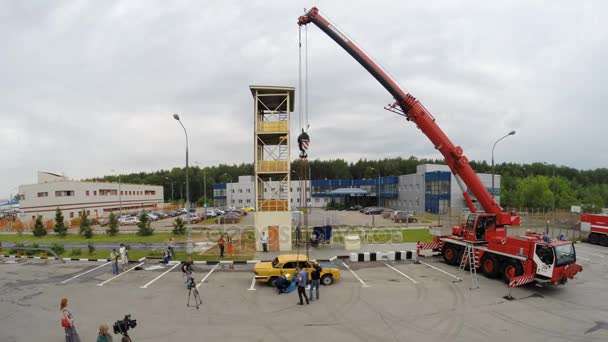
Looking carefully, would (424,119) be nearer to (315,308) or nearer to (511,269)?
(511,269)

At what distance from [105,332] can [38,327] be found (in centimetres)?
541

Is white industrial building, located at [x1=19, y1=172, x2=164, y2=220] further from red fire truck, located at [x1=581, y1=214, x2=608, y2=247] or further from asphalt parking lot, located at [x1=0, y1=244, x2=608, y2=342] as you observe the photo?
red fire truck, located at [x1=581, y1=214, x2=608, y2=247]

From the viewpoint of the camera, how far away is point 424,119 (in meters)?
17.0

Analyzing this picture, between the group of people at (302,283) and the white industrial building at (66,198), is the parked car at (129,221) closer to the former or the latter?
the white industrial building at (66,198)

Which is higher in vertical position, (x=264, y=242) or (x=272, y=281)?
(x=264, y=242)

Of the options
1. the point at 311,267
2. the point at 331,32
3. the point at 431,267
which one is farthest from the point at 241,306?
the point at 331,32

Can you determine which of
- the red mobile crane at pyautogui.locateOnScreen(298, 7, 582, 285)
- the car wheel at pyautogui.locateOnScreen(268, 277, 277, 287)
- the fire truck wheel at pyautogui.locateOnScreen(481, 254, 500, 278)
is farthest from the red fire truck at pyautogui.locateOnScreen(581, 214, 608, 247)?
the car wheel at pyautogui.locateOnScreen(268, 277, 277, 287)

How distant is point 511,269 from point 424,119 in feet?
27.1

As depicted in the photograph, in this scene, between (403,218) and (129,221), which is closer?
(403,218)

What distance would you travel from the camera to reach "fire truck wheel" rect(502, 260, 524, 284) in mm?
14664

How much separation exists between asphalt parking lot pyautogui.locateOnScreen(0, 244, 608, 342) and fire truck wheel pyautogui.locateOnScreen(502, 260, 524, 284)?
558mm

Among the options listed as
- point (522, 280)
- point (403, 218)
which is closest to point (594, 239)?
point (403, 218)

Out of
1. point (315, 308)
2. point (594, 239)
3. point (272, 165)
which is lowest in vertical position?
point (594, 239)

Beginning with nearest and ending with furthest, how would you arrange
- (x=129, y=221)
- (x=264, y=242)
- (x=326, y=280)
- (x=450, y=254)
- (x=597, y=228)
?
(x=326, y=280)
(x=450, y=254)
(x=264, y=242)
(x=597, y=228)
(x=129, y=221)
